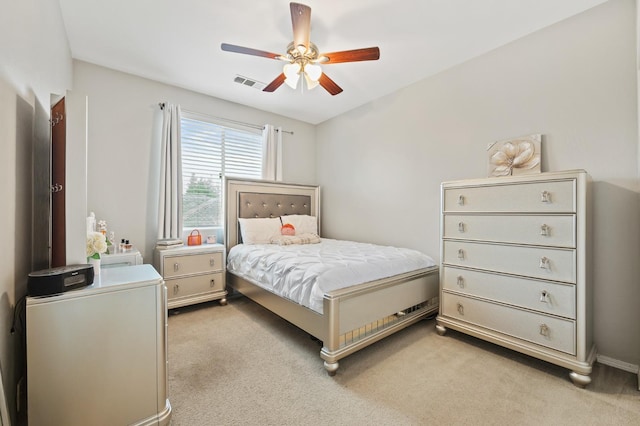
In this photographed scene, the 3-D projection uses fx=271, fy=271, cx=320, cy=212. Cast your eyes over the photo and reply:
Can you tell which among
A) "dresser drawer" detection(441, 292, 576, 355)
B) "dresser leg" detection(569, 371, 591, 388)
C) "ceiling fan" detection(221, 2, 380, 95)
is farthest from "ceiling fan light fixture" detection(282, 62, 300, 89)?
"dresser leg" detection(569, 371, 591, 388)

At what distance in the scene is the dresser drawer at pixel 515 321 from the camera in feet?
6.09

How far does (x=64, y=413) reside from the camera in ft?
3.92

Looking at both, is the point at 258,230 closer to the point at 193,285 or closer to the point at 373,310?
the point at 193,285

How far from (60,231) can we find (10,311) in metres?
0.40

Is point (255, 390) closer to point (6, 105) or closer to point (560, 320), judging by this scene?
point (6, 105)

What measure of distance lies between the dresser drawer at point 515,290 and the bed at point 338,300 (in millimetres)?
327

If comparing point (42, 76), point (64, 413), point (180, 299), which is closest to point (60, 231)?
point (64, 413)

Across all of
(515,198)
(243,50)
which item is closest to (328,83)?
(243,50)

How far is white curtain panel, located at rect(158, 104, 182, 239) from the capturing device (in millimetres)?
3146

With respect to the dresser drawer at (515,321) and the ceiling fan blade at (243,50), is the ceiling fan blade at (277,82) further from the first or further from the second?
the dresser drawer at (515,321)

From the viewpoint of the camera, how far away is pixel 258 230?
3.58 meters

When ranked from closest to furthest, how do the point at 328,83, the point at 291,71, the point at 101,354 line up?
the point at 101,354 → the point at 291,71 → the point at 328,83

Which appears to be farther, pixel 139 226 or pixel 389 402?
pixel 139 226

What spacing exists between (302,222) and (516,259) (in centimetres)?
263
